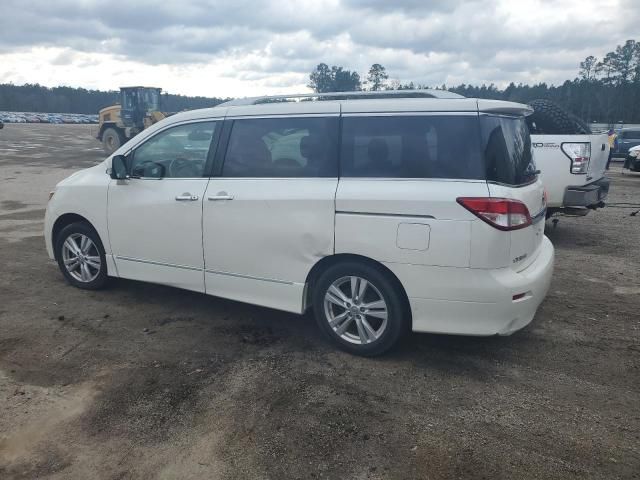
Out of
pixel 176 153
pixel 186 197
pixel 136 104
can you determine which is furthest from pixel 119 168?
pixel 136 104

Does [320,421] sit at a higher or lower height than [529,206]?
lower

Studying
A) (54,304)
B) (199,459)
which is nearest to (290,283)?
(199,459)

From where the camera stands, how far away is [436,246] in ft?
11.9

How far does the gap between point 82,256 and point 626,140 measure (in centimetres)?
2643

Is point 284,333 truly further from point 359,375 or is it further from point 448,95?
point 448,95

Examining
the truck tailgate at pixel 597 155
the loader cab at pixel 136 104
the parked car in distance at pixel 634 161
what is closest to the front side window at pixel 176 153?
the truck tailgate at pixel 597 155

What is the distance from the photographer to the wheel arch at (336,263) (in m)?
3.87

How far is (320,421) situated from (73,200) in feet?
12.0

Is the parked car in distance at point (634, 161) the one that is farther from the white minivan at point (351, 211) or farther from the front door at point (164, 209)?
the front door at point (164, 209)

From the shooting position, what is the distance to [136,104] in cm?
2594

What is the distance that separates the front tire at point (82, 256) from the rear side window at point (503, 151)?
385 cm

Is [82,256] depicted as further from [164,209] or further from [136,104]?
[136,104]

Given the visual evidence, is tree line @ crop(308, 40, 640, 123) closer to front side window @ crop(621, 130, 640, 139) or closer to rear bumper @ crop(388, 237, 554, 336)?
front side window @ crop(621, 130, 640, 139)

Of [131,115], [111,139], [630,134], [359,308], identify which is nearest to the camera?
[359,308]
